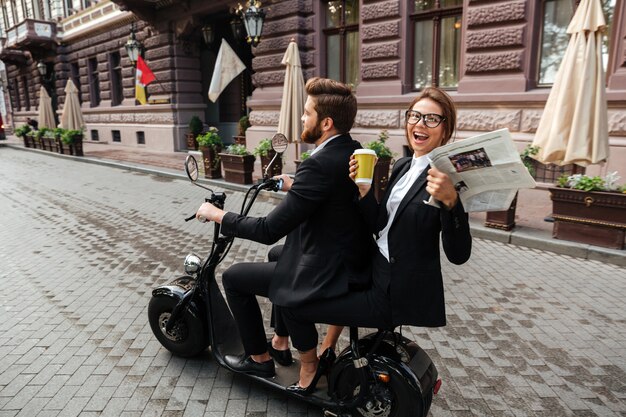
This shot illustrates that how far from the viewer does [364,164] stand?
6.70 feet

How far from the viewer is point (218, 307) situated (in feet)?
10.4

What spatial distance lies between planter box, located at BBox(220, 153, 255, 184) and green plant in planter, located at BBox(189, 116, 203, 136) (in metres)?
7.69

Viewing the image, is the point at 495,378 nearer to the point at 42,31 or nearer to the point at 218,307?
the point at 218,307

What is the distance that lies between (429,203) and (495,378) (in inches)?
73.6

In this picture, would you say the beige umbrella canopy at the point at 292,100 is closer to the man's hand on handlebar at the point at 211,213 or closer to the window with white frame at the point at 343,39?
the window with white frame at the point at 343,39

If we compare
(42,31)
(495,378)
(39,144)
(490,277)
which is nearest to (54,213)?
(490,277)

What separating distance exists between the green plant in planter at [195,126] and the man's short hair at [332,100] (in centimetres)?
→ 1670

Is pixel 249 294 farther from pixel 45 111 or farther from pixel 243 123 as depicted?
pixel 45 111

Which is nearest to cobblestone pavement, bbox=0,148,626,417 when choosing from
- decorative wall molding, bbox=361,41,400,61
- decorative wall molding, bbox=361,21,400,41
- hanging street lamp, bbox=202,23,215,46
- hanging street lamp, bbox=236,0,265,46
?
decorative wall molding, bbox=361,41,400,61

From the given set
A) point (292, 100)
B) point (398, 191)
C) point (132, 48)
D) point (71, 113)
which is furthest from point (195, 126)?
point (398, 191)

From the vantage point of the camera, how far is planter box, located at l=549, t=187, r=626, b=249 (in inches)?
221

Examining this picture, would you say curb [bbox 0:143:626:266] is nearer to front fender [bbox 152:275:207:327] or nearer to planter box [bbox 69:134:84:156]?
front fender [bbox 152:275:207:327]

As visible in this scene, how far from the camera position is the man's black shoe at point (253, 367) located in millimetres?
2893

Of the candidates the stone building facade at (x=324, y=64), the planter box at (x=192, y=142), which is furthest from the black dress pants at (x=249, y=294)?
the planter box at (x=192, y=142)
